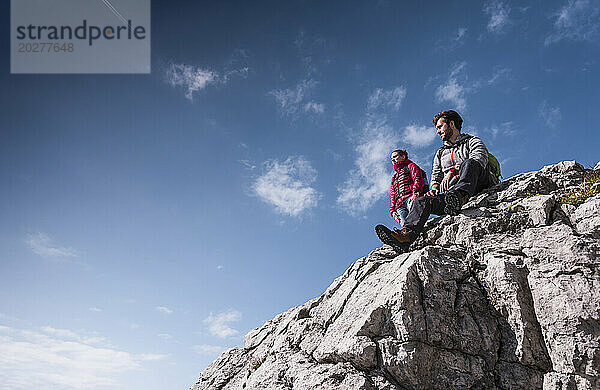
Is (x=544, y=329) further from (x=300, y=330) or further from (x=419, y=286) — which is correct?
(x=300, y=330)

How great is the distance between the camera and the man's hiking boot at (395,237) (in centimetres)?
953

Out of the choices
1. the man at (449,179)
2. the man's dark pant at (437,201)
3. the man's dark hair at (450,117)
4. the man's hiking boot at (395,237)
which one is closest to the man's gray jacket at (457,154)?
the man at (449,179)

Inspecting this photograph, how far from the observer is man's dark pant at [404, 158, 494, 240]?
998 cm

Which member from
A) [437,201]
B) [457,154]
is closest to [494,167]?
[457,154]

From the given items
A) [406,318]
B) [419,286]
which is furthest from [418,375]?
[419,286]

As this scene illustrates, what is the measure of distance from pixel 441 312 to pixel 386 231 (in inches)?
95.0

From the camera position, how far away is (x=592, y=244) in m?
7.64

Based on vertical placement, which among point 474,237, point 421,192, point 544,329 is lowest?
point 544,329

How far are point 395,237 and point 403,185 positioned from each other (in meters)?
3.44

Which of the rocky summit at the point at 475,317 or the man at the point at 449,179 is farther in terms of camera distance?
the man at the point at 449,179

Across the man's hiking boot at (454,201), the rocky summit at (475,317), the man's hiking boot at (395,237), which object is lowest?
the rocky summit at (475,317)

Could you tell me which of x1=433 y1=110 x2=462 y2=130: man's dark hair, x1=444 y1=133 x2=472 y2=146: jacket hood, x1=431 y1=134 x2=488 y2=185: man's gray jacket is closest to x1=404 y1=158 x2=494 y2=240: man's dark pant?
x1=431 y1=134 x2=488 y2=185: man's gray jacket

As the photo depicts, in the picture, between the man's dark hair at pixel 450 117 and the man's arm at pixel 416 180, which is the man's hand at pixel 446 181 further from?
the man's dark hair at pixel 450 117

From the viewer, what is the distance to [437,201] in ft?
33.6
